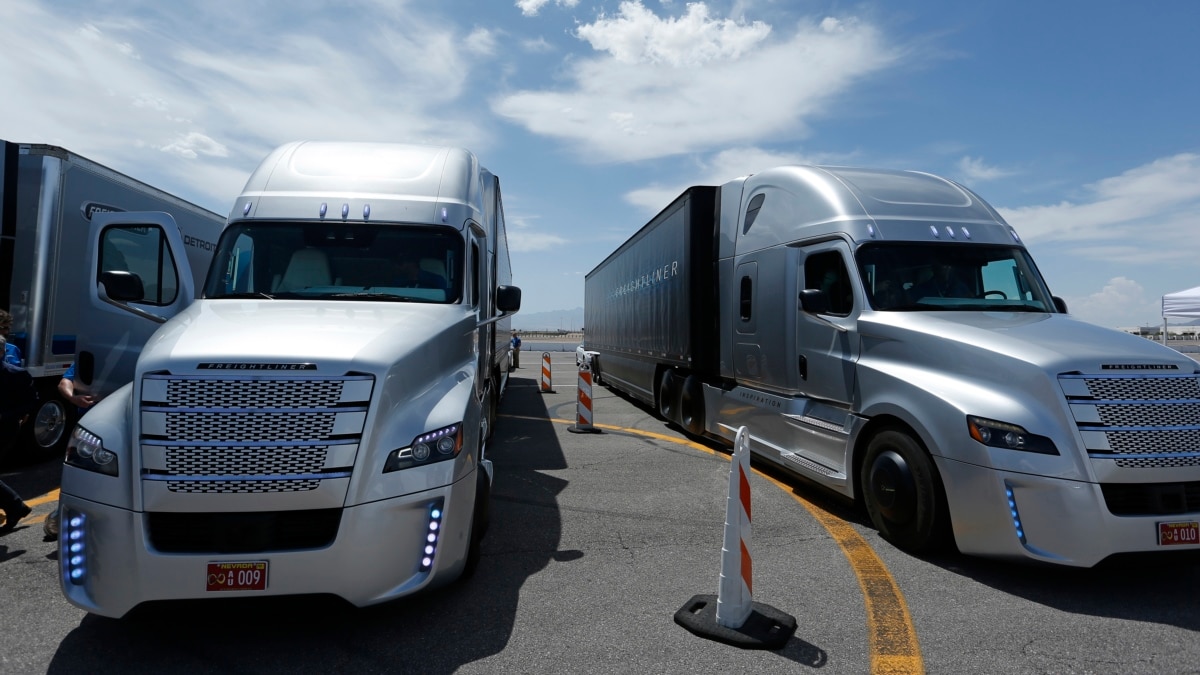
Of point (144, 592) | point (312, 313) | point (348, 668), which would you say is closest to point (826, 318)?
point (312, 313)

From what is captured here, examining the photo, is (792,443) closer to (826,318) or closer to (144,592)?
(826,318)

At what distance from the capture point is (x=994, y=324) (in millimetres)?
5074

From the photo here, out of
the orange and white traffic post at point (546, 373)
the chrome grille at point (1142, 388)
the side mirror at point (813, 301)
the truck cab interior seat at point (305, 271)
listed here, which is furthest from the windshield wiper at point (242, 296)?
the orange and white traffic post at point (546, 373)

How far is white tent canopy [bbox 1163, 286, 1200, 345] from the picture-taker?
61.7 ft

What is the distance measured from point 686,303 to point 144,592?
715cm

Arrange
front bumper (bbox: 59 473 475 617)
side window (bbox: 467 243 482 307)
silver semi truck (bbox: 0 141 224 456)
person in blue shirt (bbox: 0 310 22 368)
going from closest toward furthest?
front bumper (bbox: 59 473 475 617) → person in blue shirt (bbox: 0 310 22 368) → side window (bbox: 467 243 482 307) → silver semi truck (bbox: 0 141 224 456)

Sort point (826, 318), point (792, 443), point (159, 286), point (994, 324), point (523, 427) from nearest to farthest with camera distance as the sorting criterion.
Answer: point (994, 324), point (826, 318), point (792, 443), point (159, 286), point (523, 427)

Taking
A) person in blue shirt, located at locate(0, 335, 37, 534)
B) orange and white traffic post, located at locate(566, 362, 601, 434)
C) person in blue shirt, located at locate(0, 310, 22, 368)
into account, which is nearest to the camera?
person in blue shirt, located at locate(0, 335, 37, 534)

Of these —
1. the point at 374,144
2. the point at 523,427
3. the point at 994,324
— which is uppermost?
the point at 374,144

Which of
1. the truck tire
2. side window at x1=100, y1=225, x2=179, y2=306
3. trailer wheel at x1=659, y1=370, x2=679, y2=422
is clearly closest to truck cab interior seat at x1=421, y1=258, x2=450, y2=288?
side window at x1=100, y1=225, x2=179, y2=306

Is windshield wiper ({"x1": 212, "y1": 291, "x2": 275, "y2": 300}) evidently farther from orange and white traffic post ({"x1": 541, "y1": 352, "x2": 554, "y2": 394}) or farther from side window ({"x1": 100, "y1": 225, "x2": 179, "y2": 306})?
orange and white traffic post ({"x1": 541, "y1": 352, "x2": 554, "y2": 394})

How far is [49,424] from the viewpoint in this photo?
7910 millimetres

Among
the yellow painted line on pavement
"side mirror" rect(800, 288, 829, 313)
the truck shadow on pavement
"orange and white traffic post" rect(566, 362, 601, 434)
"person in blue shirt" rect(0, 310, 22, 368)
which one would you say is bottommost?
the yellow painted line on pavement

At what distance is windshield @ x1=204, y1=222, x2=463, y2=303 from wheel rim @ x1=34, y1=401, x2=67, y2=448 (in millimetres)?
4428
